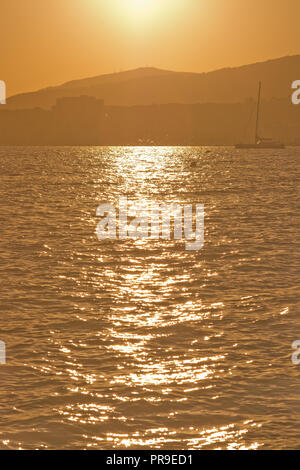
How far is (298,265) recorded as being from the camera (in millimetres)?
24484

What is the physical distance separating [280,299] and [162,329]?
4.43 meters

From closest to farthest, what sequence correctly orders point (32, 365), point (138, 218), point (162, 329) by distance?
1. point (32, 365)
2. point (162, 329)
3. point (138, 218)

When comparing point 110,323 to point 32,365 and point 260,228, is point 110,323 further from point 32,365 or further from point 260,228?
point 260,228

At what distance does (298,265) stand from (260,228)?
12.1 meters

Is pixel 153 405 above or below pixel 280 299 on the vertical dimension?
below

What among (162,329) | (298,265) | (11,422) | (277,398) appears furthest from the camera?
(298,265)

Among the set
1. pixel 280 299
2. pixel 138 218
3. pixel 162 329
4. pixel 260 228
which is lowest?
pixel 162 329

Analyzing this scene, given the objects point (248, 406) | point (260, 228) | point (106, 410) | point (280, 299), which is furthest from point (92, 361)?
point (260, 228)

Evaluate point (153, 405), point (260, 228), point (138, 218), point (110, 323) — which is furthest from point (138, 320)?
point (138, 218)

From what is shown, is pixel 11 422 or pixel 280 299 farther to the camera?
pixel 280 299

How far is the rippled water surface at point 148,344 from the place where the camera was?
10773 millimetres

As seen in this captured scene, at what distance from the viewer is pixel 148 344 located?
14.6 m

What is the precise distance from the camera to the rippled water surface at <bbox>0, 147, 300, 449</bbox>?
10.8 meters

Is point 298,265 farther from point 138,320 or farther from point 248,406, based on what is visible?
point 248,406
